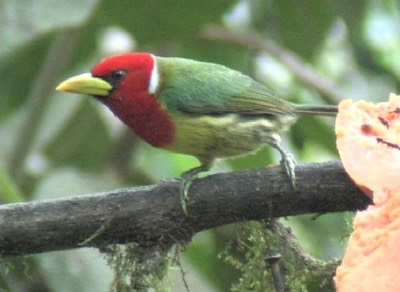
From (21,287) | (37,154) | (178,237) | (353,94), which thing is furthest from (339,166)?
(353,94)

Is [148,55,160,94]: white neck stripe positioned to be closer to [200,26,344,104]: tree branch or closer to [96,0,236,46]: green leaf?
[96,0,236,46]: green leaf

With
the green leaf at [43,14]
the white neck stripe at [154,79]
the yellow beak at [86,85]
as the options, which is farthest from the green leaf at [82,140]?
the yellow beak at [86,85]

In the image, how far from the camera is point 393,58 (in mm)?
4391

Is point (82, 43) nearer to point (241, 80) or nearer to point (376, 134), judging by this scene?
point (241, 80)

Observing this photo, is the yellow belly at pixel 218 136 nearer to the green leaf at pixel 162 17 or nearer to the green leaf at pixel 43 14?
the green leaf at pixel 43 14

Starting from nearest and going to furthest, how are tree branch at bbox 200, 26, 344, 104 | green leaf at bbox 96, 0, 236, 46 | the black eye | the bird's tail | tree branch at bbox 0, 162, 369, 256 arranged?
tree branch at bbox 0, 162, 369, 256 < the black eye < the bird's tail < green leaf at bbox 96, 0, 236, 46 < tree branch at bbox 200, 26, 344, 104

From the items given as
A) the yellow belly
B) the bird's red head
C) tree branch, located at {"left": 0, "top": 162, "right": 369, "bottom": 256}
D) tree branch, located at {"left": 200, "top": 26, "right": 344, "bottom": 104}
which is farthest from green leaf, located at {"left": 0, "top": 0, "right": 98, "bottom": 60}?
tree branch, located at {"left": 0, "top": 162, "right": 369, "bottom": 256}

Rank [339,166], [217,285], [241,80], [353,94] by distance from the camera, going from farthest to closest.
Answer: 1. [353,94]
2. [217,285]
3. [241,80]
4. [339,166]

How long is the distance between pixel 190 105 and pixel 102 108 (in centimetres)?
120

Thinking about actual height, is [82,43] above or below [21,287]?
above

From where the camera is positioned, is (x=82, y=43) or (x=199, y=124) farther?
(x=82, y=43)

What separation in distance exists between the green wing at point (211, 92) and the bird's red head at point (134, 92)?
0.11 feet

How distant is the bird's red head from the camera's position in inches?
85.4

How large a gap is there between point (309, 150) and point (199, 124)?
1.26 metres
